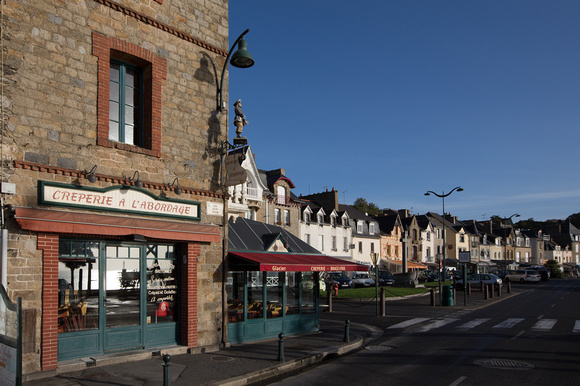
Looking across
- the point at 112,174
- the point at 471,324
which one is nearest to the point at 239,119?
the point at 112,174

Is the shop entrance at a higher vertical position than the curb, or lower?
higher

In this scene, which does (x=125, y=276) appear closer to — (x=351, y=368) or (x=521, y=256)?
(x=351, y=368)

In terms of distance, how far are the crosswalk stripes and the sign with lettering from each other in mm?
9849

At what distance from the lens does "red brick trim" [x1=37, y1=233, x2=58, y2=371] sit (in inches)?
344

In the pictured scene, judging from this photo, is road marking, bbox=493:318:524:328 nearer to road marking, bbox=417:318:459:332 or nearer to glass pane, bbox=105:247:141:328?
road marking, bbox=417:318:459:332

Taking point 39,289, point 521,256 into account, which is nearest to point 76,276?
point 39,289

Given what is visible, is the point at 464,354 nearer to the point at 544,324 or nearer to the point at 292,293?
the point at 292,293

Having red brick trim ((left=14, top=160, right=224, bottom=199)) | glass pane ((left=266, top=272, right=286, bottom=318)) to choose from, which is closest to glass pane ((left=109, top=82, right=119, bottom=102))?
red brick trim ((left=14, top=160, right=224, bottom=199))

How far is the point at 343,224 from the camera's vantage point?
182 ft

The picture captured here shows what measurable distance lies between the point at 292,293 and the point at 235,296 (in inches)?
94.4

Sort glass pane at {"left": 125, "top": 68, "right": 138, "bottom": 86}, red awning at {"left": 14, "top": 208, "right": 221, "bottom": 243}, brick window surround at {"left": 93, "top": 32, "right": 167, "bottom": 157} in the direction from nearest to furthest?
red awning at {"left": 14, "top": 208, "right": 221, "bottom": 243}
brick window surround at {"left": 93, "top": 32, "right": 167, "bottom": 157}
glass pane at {"left": 125, "top": 68, "right": 138, "bottom": 86}

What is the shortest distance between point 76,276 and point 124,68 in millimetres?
5028

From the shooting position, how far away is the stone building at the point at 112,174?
28.9 feet

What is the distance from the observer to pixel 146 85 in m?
11.4
